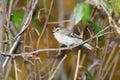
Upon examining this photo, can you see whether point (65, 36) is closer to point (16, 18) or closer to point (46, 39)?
point (46, 39)

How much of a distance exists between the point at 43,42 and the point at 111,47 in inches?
26.5

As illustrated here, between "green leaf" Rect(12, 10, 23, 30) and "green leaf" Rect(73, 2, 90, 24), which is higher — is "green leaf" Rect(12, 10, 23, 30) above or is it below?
below

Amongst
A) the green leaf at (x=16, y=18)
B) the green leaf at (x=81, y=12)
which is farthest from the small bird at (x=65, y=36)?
the green leaf at (x=81, y=12)

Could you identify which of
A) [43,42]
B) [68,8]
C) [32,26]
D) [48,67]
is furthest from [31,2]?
[68,8]

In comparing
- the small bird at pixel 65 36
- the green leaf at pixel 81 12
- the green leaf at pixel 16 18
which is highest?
the green leaf at pixel 81 12

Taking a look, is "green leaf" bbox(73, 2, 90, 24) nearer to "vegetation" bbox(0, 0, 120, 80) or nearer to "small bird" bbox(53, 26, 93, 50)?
"vegetation" bbox(0, 0, 120, 80)

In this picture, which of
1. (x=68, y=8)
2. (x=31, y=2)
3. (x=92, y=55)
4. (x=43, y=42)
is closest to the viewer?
(x=31, y=2)

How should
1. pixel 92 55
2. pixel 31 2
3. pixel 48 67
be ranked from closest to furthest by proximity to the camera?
pixel 31 2 → pixel 48 67 → pixel 92 55

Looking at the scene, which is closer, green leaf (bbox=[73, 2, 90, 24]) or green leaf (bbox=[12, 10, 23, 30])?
green leaf (bbox=[73, 2, 90, 24])

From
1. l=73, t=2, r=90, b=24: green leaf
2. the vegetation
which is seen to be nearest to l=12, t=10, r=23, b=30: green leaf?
the vegetation

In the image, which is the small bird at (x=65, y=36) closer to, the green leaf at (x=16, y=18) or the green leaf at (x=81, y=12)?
the green leaf at (x=16, y=18)

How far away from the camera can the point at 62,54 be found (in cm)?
150

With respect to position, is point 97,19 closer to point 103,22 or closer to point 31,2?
point 103,22

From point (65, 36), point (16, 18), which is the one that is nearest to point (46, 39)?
point (16, 18)
